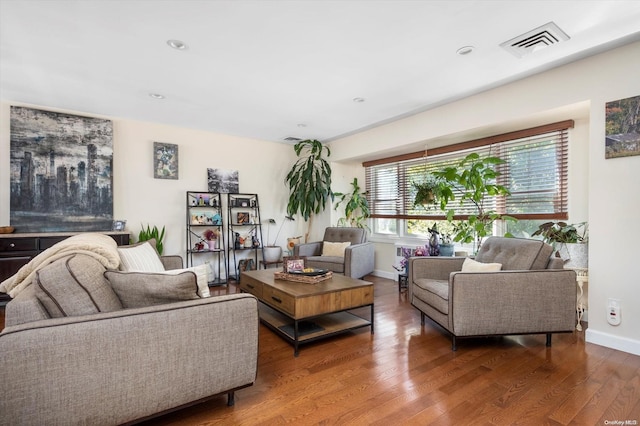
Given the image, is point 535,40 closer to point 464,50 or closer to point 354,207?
point 464,50

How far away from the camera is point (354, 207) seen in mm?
5383

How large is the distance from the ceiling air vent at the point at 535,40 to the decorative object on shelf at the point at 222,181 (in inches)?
157

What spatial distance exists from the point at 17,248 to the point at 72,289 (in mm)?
2950

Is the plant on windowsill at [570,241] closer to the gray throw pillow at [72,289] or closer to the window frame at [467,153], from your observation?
the window frame at [467,153]

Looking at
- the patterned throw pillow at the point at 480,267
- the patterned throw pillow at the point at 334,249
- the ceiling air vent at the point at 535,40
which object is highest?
the ceiling air vent at the point at 535,40

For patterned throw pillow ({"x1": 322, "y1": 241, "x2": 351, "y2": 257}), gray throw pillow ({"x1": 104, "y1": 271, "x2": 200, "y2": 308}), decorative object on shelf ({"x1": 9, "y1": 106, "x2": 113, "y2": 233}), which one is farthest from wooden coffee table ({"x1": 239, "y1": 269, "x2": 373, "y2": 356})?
decorative object on shelf ({"x1": 9, "y1": 106, "x2": 113, "y2": 233})

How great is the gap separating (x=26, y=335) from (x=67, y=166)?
3493mm

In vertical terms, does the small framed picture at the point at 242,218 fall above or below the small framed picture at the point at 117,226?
above

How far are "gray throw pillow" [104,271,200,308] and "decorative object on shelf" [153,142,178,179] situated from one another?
3.29m

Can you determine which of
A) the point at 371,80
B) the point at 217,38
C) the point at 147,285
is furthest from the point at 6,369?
the point at 371,80

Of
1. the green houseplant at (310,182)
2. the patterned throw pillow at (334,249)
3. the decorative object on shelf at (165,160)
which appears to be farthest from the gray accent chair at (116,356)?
the green houseplant at (310,182)

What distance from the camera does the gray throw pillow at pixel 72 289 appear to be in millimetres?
1376

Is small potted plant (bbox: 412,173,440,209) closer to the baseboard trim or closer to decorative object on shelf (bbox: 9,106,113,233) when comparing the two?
the baseboard trim

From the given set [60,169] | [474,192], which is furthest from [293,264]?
[60,169]
